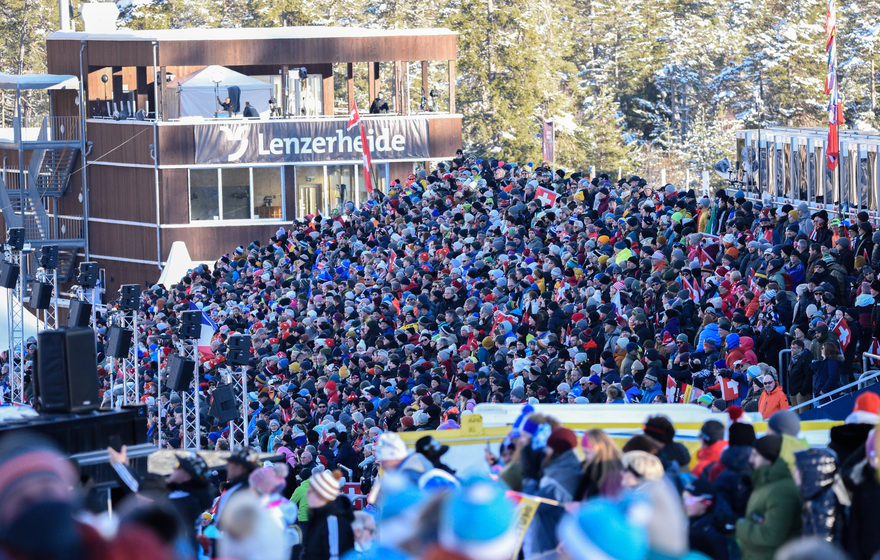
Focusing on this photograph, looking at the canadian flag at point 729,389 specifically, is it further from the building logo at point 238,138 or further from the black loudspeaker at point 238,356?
the building logo at point 238,138

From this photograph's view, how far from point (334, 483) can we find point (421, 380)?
5.86m

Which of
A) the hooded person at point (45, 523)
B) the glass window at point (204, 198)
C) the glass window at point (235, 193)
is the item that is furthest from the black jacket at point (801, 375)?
the glass window at point (204, 198)

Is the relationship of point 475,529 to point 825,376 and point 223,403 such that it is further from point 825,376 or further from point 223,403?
point 223,403

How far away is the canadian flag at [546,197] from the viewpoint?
17094 millimetres

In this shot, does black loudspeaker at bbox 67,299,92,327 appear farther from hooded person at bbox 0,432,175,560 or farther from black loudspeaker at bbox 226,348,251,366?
hooded person at bbox 0,432,175,560

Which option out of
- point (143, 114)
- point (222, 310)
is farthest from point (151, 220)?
point (222, 310)

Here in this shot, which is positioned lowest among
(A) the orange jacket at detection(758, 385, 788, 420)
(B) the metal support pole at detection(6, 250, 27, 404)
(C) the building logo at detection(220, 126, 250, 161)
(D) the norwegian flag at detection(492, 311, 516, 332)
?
(B) the metal support pole at detection(6, 250, 27, 404)

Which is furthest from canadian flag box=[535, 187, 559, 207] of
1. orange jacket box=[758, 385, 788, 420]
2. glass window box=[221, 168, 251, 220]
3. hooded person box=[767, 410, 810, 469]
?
glass window box=[221, 168, 251, 220]

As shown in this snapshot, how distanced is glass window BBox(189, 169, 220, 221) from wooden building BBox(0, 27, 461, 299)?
0.02m

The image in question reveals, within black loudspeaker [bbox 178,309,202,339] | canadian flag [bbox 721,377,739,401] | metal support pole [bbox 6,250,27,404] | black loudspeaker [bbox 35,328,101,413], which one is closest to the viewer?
black loudspeaker [bbox 35,328,101,413]

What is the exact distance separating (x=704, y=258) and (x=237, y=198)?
18.4 m

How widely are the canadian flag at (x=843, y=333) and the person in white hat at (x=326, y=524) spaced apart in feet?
17.6

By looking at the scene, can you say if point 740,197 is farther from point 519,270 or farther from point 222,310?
point 222,310

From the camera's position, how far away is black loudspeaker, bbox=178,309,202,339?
13844 mm
